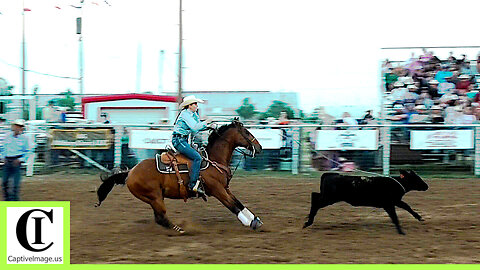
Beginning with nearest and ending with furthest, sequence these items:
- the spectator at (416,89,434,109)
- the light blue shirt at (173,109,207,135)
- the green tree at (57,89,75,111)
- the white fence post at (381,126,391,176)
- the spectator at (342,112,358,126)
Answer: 1. the light blue shirt at (173,109,207,135)
2. the white fence post at (381,126,391,176)
3. the spectator at (416,89,434,109)
4. the spectator at (342,112,358,126)
5. the green tree at (57,89,75,111)

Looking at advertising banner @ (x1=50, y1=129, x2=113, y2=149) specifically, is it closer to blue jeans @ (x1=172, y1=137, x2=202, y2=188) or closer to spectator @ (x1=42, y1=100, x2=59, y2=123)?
spectator @ (x1=42, y1=100, x2=59, y2=123)

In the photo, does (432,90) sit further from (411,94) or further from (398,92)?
(398,92)

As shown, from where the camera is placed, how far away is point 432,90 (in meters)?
14.1

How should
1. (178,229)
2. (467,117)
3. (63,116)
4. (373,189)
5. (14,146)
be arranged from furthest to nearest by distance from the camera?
(63,116) < (467,117) < (14,146) < (178,229) < (373,189)

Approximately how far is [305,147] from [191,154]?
20.7 feet

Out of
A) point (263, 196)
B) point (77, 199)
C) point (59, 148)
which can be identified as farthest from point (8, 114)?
point (263, 196)

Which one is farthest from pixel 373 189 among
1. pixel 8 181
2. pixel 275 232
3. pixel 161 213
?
pixel 8 181

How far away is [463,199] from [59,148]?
863cm

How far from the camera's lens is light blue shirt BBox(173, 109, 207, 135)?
25.5 ft

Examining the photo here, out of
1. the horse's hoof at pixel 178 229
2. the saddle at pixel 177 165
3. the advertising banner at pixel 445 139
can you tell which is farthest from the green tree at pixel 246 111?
the horse's hoof at pixel 178 229

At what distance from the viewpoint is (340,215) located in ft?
29.9

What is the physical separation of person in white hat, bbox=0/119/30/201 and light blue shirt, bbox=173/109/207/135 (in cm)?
252

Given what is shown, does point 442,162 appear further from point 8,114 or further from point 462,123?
point 8,114

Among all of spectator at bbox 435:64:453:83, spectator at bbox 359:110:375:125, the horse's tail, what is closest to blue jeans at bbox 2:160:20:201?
the horse's tail
